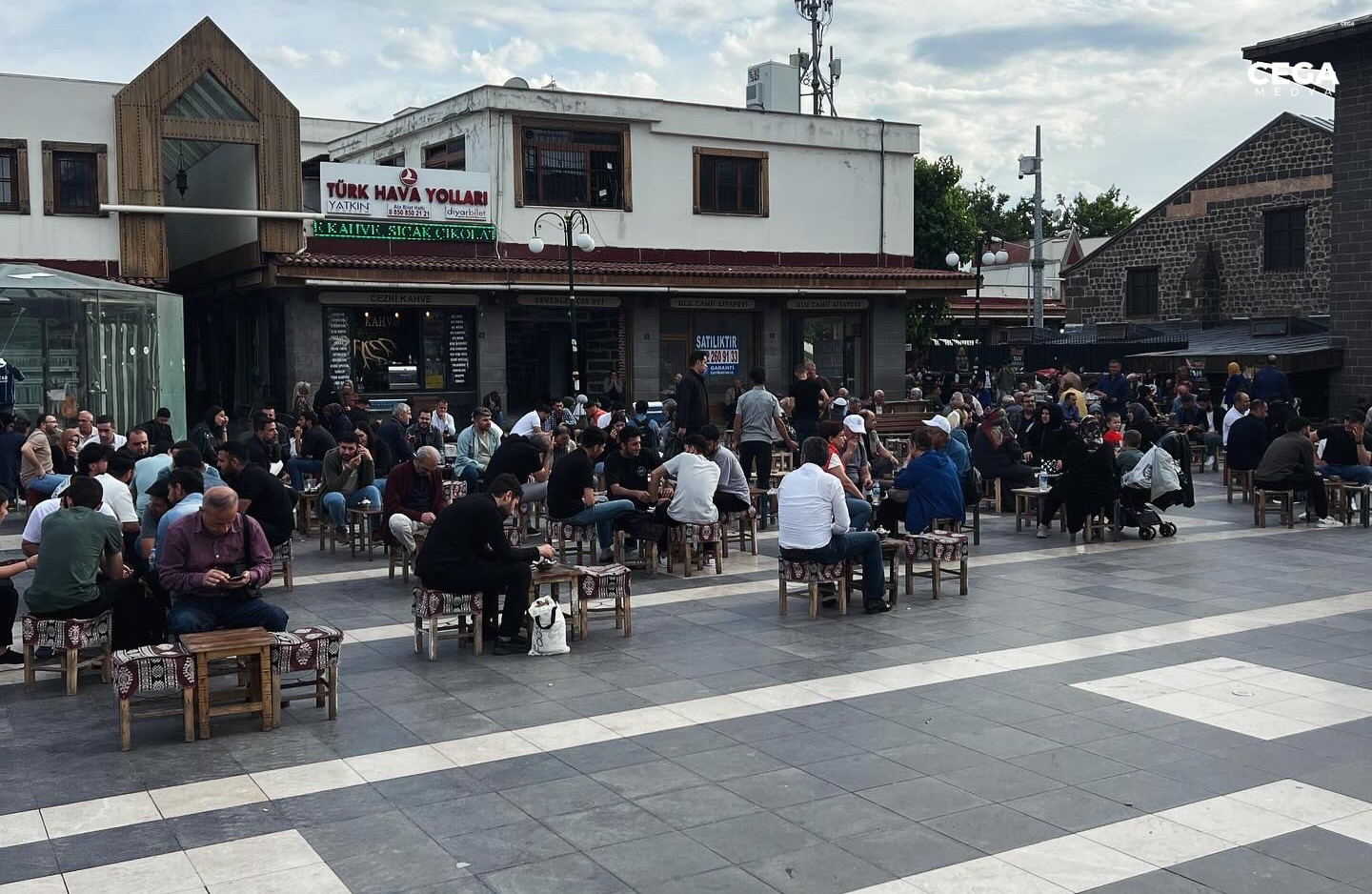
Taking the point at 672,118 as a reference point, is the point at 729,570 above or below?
below

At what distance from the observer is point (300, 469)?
Answer: 54.2ft

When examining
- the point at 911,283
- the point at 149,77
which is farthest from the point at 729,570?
the point at 911,283

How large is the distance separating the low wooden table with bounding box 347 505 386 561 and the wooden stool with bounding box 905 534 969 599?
5.87m

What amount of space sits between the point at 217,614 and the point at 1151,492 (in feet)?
36.9

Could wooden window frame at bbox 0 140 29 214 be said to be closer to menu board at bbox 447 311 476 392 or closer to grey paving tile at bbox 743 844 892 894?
menu board at bbox 447 311 476 392

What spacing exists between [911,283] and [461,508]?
24.2 metres

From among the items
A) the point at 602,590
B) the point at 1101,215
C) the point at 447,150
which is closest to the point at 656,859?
the point at 602,590

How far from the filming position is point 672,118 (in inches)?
1196

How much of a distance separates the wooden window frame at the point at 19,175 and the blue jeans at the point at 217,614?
1868 cm

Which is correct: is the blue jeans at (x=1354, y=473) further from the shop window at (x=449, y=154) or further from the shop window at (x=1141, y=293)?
the shop window at (x=1141, y=293)

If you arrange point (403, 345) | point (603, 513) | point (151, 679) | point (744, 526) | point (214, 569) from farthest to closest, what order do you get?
point (403, 345), point (744, 526), point (603, 513), point (214, 569), point (151, 679)

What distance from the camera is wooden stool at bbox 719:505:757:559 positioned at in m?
14.0

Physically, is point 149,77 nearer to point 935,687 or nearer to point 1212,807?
point 935,687

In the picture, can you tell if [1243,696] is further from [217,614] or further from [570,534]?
[570,534]
